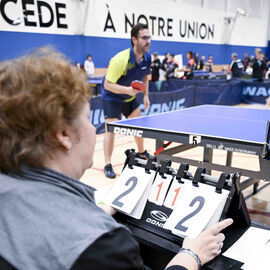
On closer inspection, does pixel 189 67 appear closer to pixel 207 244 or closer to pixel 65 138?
pixel 207 244

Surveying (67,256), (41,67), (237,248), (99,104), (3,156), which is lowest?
(99,104)

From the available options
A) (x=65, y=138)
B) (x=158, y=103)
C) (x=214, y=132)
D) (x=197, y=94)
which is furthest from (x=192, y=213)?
(x=197, y=94)

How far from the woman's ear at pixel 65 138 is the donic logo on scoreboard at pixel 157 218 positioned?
2.38 ft

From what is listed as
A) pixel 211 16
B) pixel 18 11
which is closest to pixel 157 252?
pixel 18 11

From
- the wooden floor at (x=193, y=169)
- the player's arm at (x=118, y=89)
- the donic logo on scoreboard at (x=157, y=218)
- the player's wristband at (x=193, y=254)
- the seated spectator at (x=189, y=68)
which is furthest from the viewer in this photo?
the seated spectator at (x=189, y=68)

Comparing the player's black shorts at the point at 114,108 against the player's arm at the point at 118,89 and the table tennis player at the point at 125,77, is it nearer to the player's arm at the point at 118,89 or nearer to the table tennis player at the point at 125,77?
the table tennis player at the point at 125,77

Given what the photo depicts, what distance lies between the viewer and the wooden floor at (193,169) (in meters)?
2.73

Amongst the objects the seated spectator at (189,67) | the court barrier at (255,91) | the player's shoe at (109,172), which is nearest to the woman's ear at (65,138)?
the player's shoe at (109,172)

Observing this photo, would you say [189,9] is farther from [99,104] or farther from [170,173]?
[170,173]

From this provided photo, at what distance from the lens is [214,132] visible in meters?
2.13

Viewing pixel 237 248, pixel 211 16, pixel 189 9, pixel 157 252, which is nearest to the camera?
pixel 237 248

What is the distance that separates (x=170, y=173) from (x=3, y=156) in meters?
0.90

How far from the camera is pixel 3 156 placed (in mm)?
688

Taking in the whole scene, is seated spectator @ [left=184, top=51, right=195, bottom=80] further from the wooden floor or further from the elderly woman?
the elderly woman
